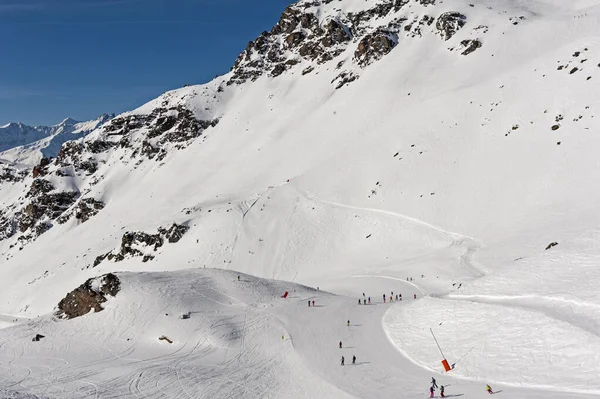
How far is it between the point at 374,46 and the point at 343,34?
1863cm

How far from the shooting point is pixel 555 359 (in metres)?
21.5

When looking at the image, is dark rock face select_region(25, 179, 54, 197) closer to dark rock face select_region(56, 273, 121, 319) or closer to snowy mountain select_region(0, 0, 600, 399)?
snowy mountain select_region(0, 0, 600, 399)

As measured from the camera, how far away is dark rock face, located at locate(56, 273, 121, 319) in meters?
39.4

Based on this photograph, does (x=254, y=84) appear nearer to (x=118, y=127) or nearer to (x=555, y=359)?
(x=118, y=127)

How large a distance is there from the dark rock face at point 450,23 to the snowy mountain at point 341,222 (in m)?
0.51

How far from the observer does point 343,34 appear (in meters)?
120

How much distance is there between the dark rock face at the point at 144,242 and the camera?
6956cm

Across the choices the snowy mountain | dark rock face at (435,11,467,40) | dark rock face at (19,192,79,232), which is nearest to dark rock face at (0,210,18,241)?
the snowy mountain

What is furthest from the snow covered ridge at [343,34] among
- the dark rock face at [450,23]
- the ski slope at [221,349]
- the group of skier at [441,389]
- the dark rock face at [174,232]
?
the group of skier at [441,389]

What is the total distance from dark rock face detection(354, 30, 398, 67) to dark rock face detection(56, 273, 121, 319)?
8439 centimetres

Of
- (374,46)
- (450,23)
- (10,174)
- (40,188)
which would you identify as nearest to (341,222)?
(374,46)

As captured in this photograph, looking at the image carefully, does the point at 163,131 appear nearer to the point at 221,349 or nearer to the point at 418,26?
the point at 418,26

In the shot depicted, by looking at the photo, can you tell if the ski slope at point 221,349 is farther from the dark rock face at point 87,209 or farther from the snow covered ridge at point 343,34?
the snow covered ridge at point 343,34

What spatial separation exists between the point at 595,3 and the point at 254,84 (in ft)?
287
